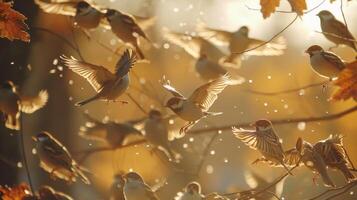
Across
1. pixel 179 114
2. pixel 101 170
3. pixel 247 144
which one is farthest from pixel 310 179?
pixel 101 170

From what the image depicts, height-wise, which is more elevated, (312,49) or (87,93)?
(312,49)

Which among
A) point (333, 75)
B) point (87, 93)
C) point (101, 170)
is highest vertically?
point (333, 75)

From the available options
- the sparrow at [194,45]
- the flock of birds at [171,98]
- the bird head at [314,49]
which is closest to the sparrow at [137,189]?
the flock of birds at [171,98]

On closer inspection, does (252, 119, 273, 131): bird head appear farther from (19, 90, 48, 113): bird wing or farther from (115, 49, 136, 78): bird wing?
(19, 90, 48, 113): bird wing

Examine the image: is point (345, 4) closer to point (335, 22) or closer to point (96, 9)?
point (335, 22)

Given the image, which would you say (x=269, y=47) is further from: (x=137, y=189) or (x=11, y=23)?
(x=11, y=23)

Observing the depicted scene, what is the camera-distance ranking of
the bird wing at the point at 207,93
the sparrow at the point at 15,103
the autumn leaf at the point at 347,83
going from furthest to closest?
1. the sparrow at the point at 15,103
2. the bird wing at the point at 207,93
3. the autumn leaf at the point at 347,83

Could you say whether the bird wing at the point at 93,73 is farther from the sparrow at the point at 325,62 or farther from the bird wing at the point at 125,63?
the sparrow at the point at 325,62
